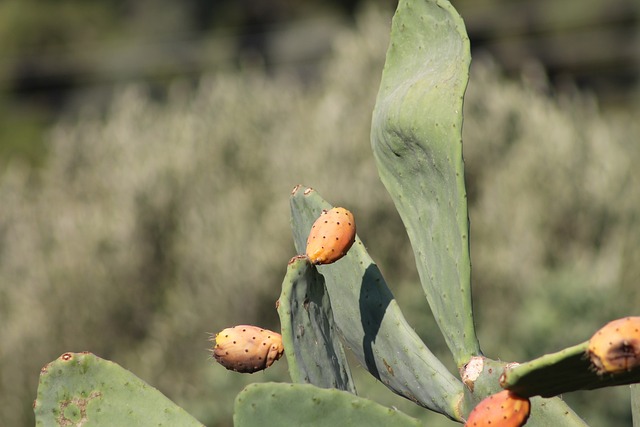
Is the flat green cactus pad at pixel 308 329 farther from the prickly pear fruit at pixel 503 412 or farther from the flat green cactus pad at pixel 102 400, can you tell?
the prickly pear fruit at pixel 503 412

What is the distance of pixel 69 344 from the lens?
20.2ft

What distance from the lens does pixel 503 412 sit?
1073 millimetres

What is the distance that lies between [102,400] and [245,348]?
0.83 feet

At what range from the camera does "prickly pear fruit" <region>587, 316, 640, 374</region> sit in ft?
3.25

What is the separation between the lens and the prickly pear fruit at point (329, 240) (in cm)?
140

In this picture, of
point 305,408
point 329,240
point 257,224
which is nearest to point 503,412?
point 305,408

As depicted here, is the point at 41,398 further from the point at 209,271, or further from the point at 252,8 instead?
the point at 252,8

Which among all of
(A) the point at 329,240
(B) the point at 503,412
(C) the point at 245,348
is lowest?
(B) the point at 503,412

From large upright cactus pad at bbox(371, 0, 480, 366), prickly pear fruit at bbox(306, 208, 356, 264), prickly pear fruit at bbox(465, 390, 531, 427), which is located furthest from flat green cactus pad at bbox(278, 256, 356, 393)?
prickly pear fruit at bbox(465, 390, 531, 427)

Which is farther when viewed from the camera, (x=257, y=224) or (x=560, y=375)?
(x=257, y=224)

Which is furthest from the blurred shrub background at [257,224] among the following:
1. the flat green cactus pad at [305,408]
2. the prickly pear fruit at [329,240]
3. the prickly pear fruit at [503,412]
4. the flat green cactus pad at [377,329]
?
the prickly pear fruit at [503,412]

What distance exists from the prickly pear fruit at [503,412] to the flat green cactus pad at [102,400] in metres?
0.52

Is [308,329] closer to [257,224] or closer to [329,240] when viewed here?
[329,240]

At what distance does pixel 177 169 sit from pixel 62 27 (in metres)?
8.03
